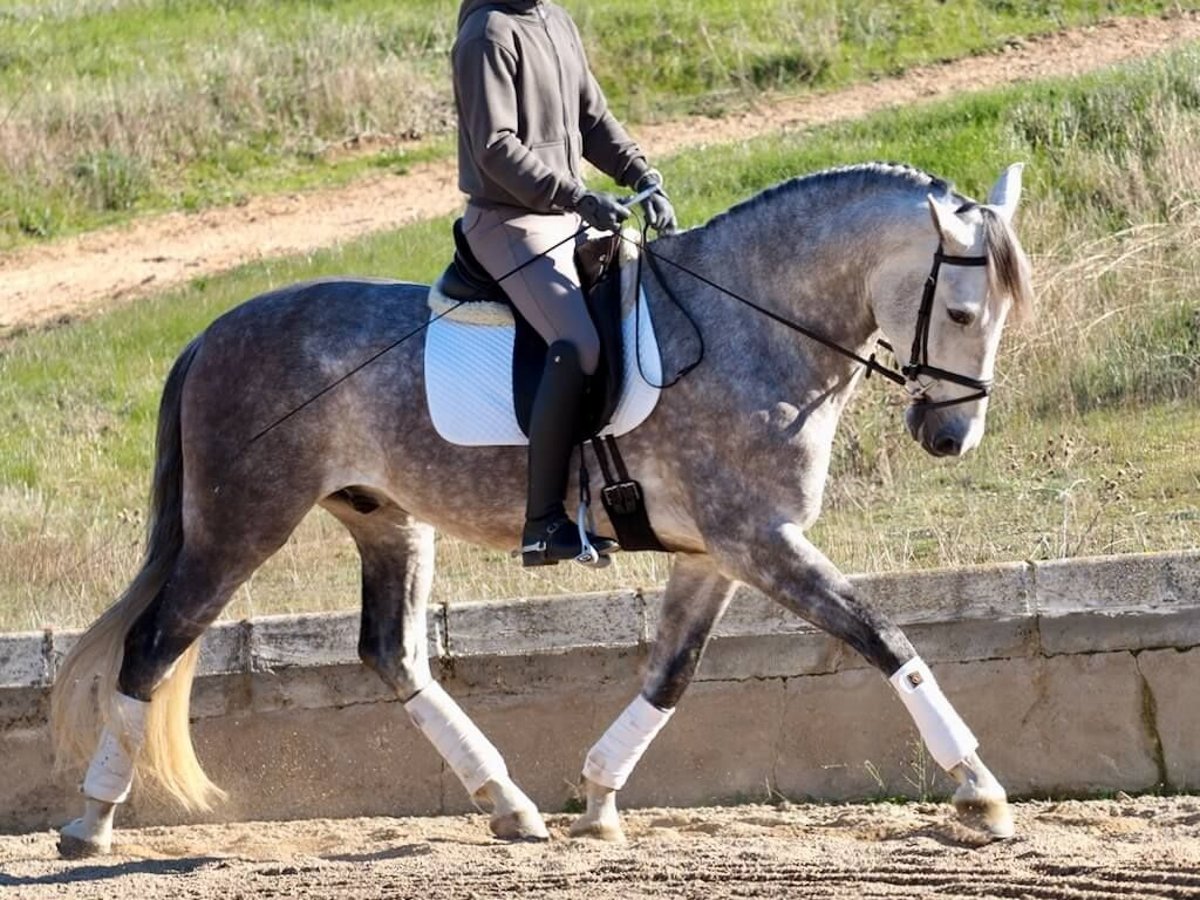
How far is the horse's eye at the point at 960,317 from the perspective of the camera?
7.09 m

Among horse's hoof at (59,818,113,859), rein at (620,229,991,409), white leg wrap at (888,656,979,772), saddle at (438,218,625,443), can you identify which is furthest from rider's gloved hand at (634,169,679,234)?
horse's hoof at (59,818,113,859)

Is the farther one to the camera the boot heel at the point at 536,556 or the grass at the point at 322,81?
the grass at the point at 322,81

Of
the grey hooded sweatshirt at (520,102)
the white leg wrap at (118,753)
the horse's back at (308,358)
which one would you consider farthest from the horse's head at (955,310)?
the white leg wrap at (118,753)

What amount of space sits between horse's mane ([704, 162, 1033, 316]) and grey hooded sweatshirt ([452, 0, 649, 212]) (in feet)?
2.00

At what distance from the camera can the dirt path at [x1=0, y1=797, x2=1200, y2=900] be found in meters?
6.67

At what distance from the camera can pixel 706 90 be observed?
2281 centimetres

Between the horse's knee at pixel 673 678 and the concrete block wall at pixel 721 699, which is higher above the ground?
the horse's knee at pixel 673 678

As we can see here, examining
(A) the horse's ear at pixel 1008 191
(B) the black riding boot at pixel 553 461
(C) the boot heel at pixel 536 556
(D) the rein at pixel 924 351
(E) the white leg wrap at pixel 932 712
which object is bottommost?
(E) the white leg wrap at pixel 932 712

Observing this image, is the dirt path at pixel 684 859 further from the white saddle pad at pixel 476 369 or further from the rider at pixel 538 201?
the white saddle pad at pixel 476 369

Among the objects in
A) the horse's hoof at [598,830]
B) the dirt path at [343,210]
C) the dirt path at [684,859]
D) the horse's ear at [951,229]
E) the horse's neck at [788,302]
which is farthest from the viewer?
the dirt path at [343,210]

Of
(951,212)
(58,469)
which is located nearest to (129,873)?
(951,212)

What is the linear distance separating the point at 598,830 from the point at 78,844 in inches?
76.1

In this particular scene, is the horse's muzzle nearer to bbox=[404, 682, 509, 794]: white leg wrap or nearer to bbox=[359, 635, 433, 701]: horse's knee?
bbox=[404, 682, 509, 794]: white leg wrap

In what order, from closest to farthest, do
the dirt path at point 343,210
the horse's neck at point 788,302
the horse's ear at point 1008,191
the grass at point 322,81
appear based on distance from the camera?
the horse's ear at point 1008,191, the horse's neck at point 788,302, the dirt path at point 343,210, the grass at point 322,81
